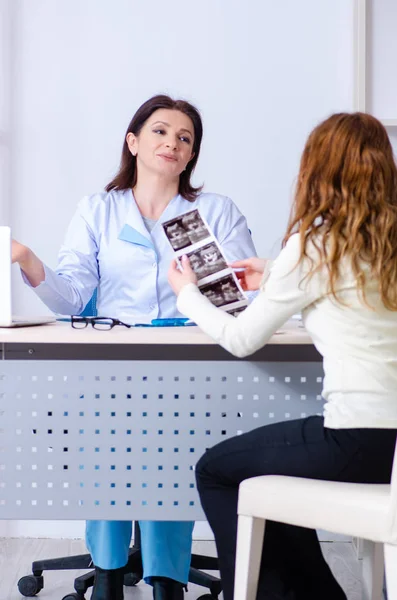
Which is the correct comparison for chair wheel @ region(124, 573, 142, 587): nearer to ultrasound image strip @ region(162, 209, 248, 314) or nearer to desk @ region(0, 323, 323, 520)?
desk @ region(0, 323, 323, 520)

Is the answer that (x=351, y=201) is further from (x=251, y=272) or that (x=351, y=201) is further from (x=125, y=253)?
(x=125, y=253)

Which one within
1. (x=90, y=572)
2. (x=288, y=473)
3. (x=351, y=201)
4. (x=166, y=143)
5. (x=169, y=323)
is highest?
(x=166, y=143)

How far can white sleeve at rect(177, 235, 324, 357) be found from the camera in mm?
1693

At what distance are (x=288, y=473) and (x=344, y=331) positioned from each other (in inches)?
12.1

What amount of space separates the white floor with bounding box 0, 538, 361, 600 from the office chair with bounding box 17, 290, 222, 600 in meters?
0.05

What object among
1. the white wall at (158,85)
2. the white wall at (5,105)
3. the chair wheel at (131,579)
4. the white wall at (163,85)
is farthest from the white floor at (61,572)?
the white wall at (5,105)

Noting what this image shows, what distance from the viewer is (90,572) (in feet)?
8.99

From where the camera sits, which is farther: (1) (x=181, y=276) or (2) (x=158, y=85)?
(2) (x=158, y=85)

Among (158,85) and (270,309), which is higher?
(158,85)

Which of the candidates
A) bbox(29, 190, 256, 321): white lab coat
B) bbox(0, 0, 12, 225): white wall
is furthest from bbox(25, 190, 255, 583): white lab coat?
bbox(0, 0, 12, 225): white wall

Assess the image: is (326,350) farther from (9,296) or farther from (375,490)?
(9,296)

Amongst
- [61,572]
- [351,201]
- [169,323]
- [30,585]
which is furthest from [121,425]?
[61,572]

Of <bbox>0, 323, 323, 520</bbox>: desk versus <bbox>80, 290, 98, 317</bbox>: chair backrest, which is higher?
<bbox>80, 290, 98, 317</bbox>: chair backrest

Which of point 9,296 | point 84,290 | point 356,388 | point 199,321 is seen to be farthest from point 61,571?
point 356,388
